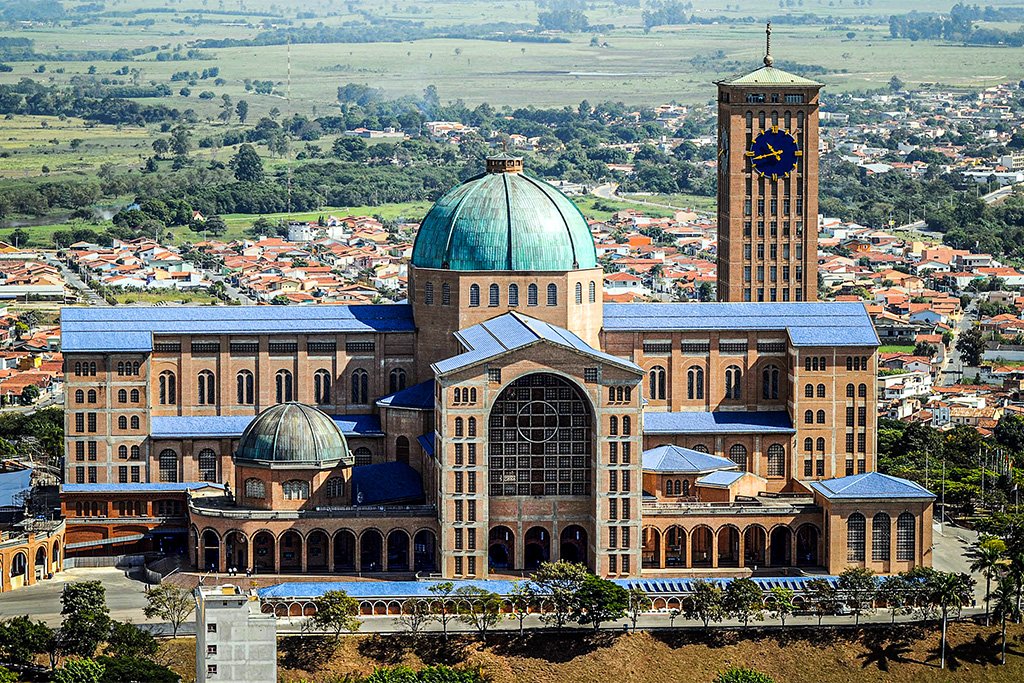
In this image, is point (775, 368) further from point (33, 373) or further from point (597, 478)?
point (33, 373)

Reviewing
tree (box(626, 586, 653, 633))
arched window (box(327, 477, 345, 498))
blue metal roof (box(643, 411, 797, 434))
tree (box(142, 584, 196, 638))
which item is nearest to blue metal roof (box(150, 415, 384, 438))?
arched window (box(327, 477, 345, 498))

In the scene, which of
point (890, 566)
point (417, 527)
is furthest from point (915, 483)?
point (417, 527)

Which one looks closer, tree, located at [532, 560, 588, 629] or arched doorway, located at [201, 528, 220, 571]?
tree, located at [532, 560, 588, 629]

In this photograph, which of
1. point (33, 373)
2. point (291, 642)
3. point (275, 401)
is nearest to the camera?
point (291, 642)

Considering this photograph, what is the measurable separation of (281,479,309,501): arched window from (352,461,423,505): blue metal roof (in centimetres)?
283

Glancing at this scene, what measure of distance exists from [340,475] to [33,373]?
259 feet

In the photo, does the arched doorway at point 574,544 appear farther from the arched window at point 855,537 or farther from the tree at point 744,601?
the arched window at point 855,537

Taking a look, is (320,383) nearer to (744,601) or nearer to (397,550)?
(397,550)

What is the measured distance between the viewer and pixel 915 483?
425 feet

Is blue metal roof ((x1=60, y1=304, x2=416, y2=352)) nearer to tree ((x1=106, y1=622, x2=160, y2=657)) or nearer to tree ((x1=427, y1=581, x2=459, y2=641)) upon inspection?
tree ((x1=427, y1=581, x2=459, y2=641))

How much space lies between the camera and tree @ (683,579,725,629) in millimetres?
117500

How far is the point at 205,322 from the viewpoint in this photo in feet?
442

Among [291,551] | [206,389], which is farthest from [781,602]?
[206,389]

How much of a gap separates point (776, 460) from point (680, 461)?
7.47 meters
